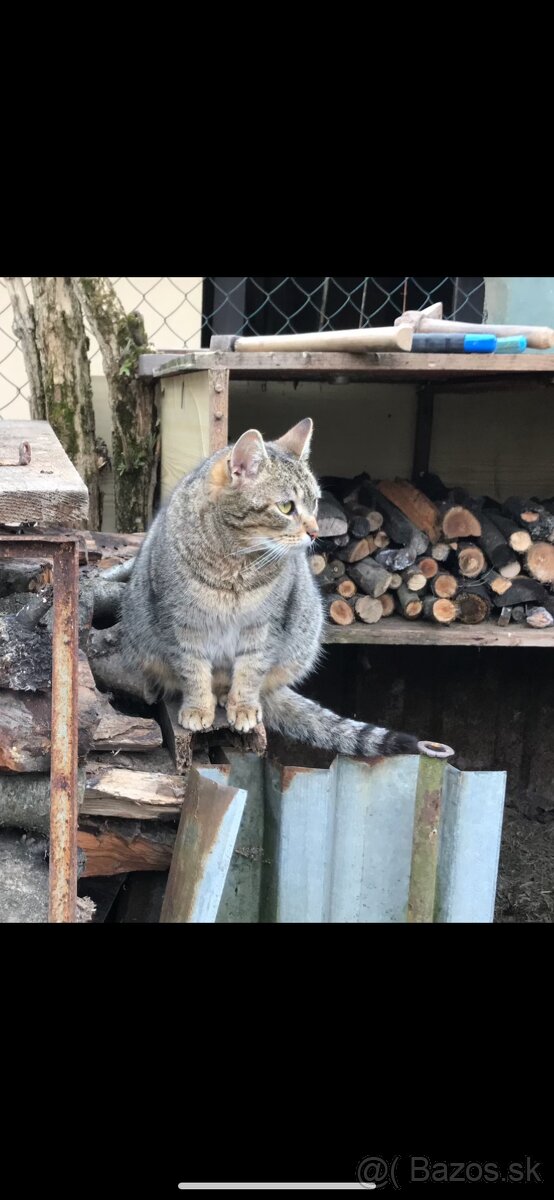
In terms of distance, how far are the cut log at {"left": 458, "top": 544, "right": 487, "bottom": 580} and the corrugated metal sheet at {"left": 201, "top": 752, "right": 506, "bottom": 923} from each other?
4.61 feet

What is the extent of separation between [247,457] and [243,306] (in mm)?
2454

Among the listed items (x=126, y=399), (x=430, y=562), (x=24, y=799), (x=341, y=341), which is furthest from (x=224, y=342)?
(x=24, y=799)

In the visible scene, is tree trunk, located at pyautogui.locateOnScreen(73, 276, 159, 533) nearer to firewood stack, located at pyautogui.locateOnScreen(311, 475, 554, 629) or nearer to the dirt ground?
firewood stack, located at pyautogui.locateOnScreen(311, 475, 554, 629)

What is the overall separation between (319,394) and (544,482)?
1.07 meters

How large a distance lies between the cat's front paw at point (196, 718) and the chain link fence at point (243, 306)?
202cm

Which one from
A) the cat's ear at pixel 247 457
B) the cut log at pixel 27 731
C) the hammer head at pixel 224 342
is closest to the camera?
the cut log at pixel 27 731

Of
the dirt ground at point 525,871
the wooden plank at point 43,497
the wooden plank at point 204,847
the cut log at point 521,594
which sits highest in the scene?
the wooden plank at point 43,497

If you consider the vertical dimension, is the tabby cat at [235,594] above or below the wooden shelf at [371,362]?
below

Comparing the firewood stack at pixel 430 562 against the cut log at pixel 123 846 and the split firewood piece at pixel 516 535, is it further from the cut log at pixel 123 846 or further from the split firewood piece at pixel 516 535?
the cut log at pixel 123 846

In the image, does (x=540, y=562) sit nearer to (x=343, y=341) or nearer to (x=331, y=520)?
(x=331, y=520)

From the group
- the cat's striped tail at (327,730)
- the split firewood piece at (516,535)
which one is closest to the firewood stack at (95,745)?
the cat's striped tail at (327,730)

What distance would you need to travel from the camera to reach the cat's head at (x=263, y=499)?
2553 mm

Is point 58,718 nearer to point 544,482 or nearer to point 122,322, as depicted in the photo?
point 122,322

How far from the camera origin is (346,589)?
3.62m
